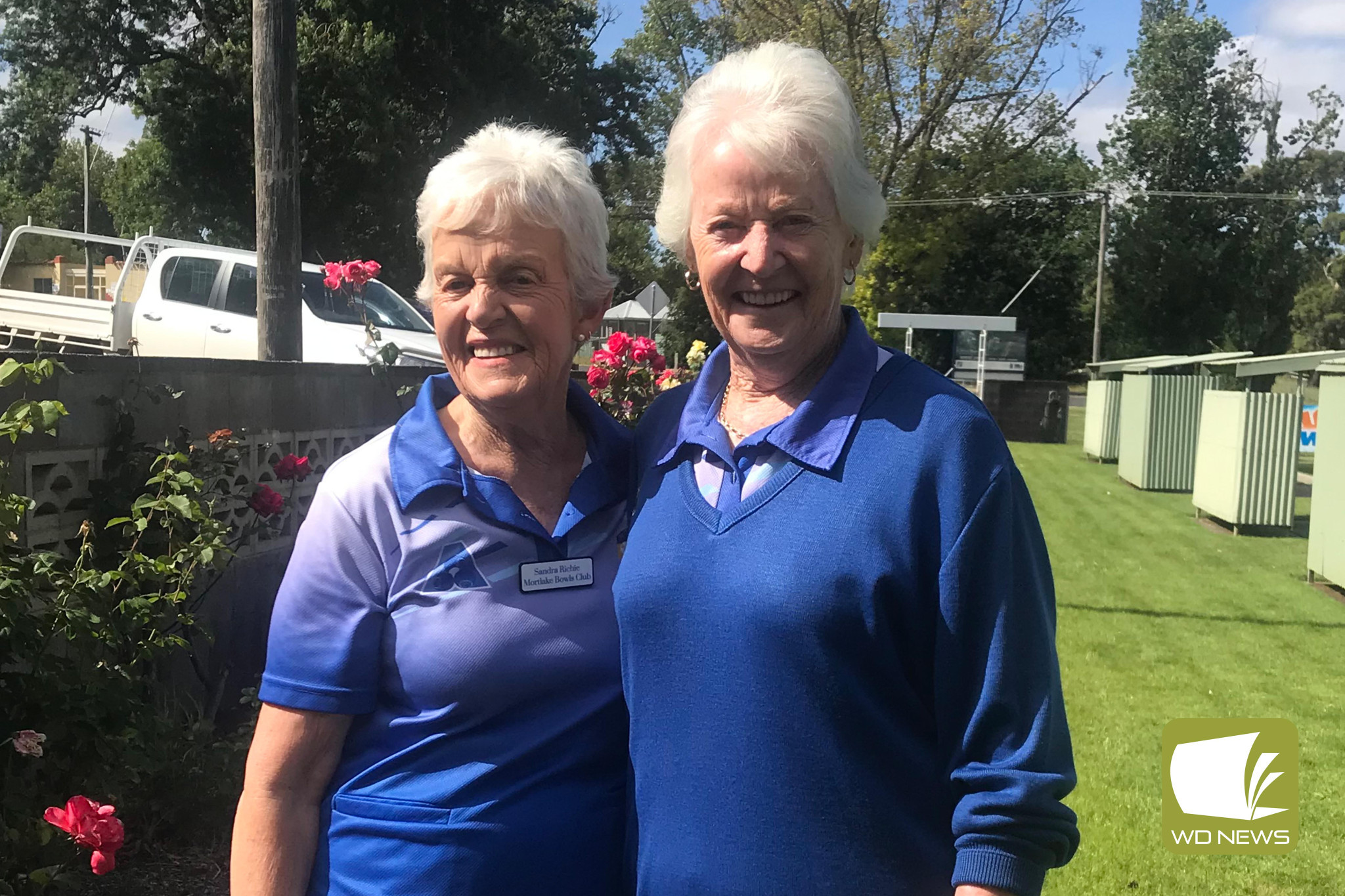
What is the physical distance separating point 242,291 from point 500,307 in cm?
952

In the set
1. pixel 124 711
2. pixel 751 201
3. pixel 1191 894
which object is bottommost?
pixel 1191 894

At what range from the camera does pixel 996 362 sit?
33.9 m

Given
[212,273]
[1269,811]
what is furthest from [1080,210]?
[1269,811]

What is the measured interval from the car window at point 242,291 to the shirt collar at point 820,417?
9.46 meters

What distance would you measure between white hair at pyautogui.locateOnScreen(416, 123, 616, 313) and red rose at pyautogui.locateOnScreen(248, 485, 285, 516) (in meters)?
2.87

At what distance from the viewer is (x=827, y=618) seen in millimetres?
1619

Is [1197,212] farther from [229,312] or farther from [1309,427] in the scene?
[229,312]

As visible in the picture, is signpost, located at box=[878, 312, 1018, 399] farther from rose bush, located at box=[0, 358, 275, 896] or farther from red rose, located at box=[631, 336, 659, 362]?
rose bush, located at box=[0, 358, 275, 896]

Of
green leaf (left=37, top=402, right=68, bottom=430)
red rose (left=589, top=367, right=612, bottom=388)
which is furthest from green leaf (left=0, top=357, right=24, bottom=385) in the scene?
red rose (left=589, top=367, right=612, bottom=388)

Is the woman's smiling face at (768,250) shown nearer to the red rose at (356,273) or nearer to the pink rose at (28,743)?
the pink rose at (28,743)

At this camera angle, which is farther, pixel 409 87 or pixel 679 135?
pixel 409 87

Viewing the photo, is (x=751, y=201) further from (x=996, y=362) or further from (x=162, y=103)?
(x=996, y=362)

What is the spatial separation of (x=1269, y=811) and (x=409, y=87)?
22.1 m

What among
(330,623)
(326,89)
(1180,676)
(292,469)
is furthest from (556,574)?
(326,89)
